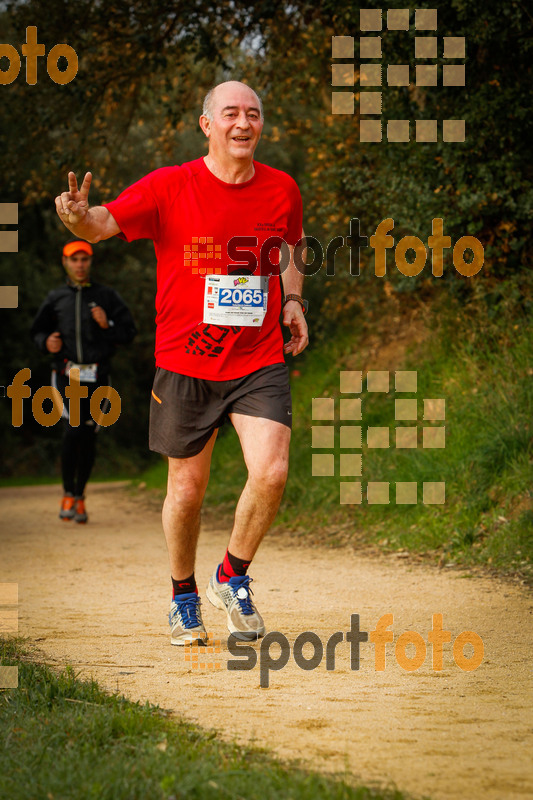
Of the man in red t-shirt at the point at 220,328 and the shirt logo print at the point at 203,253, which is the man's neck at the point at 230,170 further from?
the shirt logo print at the point at 203,253

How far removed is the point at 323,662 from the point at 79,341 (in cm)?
588

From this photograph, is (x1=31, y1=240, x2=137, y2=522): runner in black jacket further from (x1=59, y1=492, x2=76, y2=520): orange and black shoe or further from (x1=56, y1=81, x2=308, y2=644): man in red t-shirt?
(x1=56, y1=81, x2=308, y2=644): man in red t-shirt

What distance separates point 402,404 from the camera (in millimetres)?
9680

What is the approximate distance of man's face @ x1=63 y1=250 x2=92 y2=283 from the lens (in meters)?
9.48

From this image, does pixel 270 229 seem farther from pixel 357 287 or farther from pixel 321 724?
pixel 357 287

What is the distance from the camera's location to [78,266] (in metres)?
9.48

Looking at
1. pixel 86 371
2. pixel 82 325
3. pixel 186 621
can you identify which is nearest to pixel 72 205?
pixel 186 621

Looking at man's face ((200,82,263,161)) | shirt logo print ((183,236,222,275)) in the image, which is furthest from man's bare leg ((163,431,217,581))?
man's face ((200,82,263,161))

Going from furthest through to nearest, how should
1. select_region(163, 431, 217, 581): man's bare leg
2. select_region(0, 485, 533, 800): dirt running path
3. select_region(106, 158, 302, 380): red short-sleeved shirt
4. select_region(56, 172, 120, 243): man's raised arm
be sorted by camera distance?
select_region(163, 431, 217, 581): man's bare leg < select_region(106, 158, 302, 380): red short-sleeved shirt < select_region(56, 172, 120, 243): man's raised arm < select_region(0, 485, 533, 800): dirt running path

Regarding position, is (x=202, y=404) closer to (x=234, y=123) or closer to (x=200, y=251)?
(x=200, y=251)

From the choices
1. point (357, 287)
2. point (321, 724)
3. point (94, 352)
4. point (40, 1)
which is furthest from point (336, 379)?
point (321, 724)

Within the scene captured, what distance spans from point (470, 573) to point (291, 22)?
267 inches

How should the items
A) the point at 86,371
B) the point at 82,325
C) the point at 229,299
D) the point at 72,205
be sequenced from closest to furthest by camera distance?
the point at 72,205, the point at 229,299, the point at 86,371, the point at 82,325

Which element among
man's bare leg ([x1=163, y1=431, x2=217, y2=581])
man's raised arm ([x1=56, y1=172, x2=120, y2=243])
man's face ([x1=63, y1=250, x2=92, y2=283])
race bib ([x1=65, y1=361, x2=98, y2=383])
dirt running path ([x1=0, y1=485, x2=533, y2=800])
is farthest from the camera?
man's face ([x1=63, y1=250, x2=92, y2=283])
